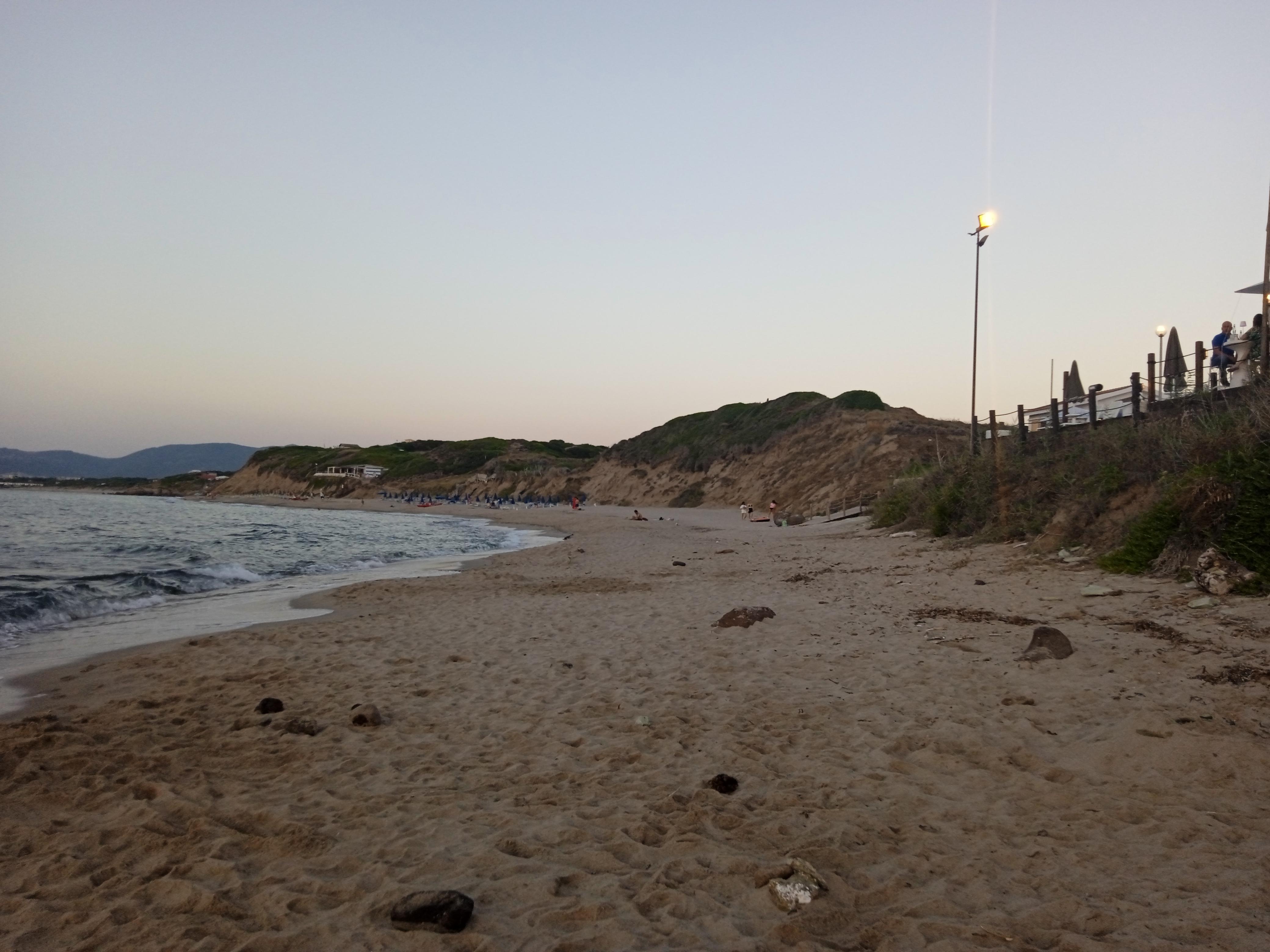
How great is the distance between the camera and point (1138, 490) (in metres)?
12.0

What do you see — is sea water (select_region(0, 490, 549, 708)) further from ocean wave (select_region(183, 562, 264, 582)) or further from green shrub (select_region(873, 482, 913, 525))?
green shrub (select_region(873, 482, 913, 525))

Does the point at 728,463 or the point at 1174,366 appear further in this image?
the point at 728,463

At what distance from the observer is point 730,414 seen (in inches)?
2554

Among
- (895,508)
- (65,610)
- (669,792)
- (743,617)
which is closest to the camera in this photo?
(669,792)

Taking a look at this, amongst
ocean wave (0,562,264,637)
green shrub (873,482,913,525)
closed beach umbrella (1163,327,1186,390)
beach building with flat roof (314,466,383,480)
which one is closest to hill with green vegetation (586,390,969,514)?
green shrub (873,482,913,525)

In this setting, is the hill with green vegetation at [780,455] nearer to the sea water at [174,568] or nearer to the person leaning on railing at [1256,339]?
the person leaning on railing at [1256,339]

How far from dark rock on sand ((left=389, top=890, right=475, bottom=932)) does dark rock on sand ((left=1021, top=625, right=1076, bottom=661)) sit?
18.0 ft

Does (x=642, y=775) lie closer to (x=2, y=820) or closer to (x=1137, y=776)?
(x=1137, y=776)

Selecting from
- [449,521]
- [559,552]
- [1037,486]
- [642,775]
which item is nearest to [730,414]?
[449,521]

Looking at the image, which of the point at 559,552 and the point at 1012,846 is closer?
the point at 1012,846

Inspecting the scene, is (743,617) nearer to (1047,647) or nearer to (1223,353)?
(1047,647)

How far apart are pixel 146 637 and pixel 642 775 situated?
27.9ft

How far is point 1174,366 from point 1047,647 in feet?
47.0

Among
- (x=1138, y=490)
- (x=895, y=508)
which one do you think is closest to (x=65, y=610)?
(x=1138, y=490)
